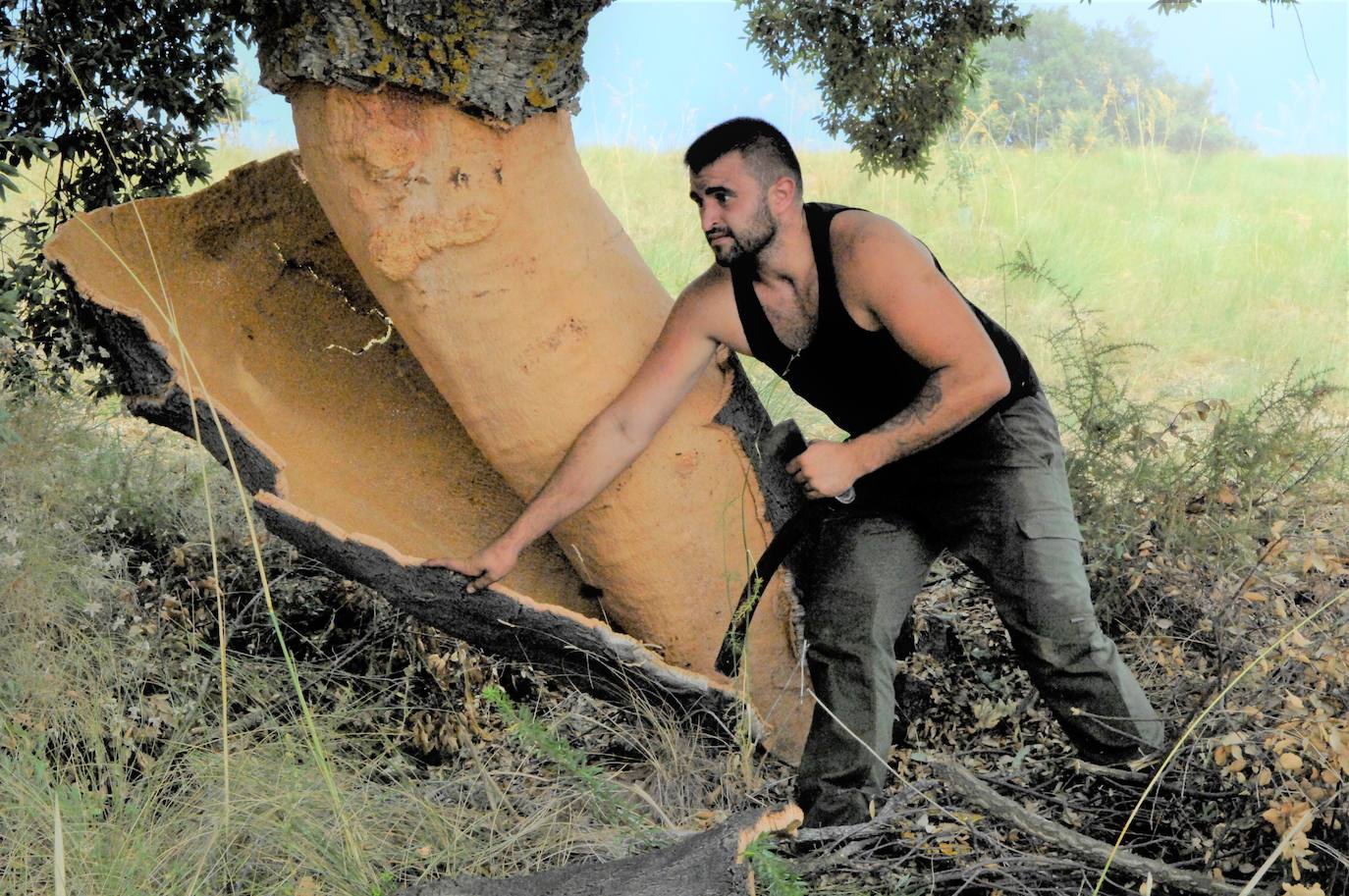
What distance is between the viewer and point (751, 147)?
3426 mm

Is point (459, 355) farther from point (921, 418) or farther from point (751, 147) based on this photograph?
point (921, 418)

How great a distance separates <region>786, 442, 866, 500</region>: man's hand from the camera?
139 inches

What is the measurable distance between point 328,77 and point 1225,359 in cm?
657

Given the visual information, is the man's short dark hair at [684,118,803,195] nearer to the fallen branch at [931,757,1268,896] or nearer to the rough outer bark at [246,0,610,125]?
the rough outer bark at [246,0,610,125]

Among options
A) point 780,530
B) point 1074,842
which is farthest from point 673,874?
point 780,530

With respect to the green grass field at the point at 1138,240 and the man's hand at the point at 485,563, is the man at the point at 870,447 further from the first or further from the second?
the green grass field at the point at 1138,240

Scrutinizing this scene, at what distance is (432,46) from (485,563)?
1294 mm

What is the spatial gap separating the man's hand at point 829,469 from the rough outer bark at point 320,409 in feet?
2.02

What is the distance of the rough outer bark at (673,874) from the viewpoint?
97.1 inches

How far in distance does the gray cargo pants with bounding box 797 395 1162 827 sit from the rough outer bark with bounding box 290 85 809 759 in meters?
0.23

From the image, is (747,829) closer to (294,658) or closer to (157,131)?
(294,658)

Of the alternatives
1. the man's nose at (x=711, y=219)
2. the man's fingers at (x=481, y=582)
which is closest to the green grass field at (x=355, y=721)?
the man's fingers at (x=481, y=582)

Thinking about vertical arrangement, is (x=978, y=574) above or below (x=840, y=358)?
below

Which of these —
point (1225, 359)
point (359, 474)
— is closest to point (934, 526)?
point (359, 474)
